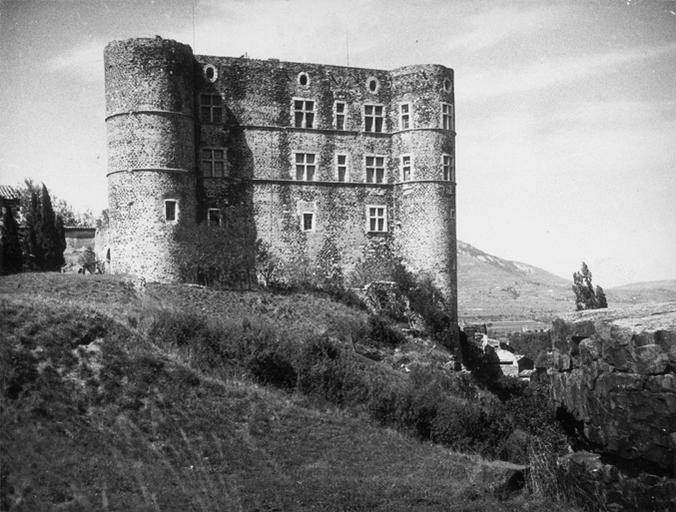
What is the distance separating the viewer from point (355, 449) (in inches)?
829

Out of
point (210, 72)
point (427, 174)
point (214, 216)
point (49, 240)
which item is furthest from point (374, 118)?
point (49, 240)

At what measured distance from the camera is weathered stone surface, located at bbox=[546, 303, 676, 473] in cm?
1022

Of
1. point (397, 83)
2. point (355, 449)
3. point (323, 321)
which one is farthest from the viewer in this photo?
point (397, 83)

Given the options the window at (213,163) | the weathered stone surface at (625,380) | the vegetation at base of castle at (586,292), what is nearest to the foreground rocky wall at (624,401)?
the weathered stone surface at (625,380)

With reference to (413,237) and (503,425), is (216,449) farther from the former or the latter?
(413,237)

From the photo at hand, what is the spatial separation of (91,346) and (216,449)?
5.54m

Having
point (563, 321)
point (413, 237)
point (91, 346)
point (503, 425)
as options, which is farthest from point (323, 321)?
point (563, 321)

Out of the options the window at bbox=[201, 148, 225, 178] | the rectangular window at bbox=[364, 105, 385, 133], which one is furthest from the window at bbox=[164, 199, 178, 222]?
the rectangular window at bbox=[364, 105, 385, 133]

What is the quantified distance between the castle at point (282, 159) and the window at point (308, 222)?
106 millimetres

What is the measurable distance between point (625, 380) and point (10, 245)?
36.9 metres

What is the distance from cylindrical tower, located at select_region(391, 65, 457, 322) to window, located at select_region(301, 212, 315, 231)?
4793 mm

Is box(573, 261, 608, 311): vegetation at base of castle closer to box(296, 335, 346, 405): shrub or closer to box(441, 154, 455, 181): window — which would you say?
box(441, 154, 455, 181): window

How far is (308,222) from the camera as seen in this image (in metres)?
43.9

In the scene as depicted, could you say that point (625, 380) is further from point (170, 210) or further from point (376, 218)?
point (376, 218)
